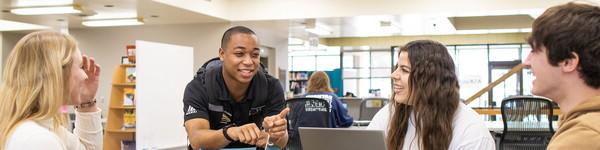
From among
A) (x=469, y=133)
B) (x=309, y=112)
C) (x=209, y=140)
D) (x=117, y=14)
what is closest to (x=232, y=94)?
(x=209, y=140)

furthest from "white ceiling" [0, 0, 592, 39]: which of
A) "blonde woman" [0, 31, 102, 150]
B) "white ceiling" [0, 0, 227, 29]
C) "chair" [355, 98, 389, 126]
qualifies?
"blonde woman" [0, 31, 102, 150]

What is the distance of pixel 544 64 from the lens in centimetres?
140

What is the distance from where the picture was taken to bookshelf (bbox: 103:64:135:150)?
7582mm

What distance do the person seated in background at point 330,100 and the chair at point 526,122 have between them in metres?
1.51

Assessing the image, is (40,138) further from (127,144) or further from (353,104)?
(353,104)

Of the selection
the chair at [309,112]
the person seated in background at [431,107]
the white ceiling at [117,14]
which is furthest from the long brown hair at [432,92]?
the white ceiling at [117,14]

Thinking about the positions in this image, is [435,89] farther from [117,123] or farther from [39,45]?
[117,123]

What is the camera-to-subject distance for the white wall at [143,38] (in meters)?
9.38

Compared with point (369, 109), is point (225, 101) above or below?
above

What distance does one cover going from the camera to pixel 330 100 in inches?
247

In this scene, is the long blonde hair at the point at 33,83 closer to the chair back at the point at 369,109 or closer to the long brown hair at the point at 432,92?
the long brown hair at the point at 432,92

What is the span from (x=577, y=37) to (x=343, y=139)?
1.18 m

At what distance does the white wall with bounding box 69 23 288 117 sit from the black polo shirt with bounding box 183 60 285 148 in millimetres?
6689

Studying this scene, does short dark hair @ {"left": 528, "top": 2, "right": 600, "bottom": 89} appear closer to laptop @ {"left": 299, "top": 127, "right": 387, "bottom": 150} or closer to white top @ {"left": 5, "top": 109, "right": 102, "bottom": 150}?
laptop @ {"left": 299, "top": 127, "right": 387, "bottom": 150}
